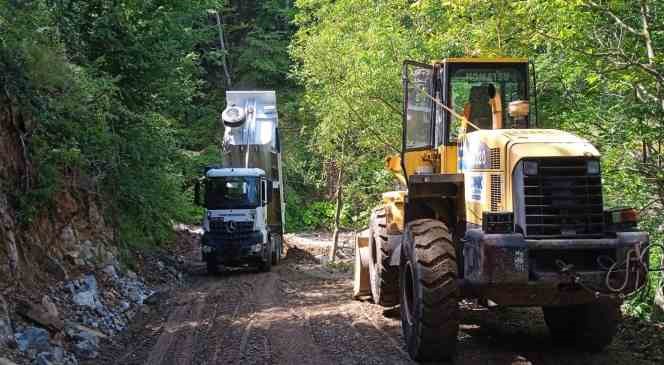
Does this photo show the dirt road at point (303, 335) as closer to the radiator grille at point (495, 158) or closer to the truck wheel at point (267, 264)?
the radiator grille at point (495, 158)

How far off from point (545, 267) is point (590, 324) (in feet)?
4.33

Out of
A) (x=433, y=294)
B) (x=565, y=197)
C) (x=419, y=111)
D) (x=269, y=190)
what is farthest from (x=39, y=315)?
(x=269, y=190)

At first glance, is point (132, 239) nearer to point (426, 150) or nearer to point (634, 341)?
point (426, 150)

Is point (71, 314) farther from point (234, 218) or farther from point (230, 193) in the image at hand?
point (230, 193)

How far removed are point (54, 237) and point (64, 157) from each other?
4.50ft

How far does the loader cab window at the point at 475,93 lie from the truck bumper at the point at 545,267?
1887 mm

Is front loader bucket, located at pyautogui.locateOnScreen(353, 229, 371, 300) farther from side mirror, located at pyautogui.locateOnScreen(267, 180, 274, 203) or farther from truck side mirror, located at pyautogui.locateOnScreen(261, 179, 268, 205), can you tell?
side mirror, located at pyautogui.locateOnScreen(267, 180, 274, 203)

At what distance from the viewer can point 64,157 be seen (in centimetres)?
1045

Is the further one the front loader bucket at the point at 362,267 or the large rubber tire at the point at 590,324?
the front loader bucket at the point at 362,267

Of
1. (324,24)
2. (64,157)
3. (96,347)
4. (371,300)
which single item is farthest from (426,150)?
(324,24)

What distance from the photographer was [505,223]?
20.8 feet

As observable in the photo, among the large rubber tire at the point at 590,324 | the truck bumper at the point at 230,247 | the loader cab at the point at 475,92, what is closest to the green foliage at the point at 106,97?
the truck bumper at the point at 230,247

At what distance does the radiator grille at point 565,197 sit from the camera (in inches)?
251

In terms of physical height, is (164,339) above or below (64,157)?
below
